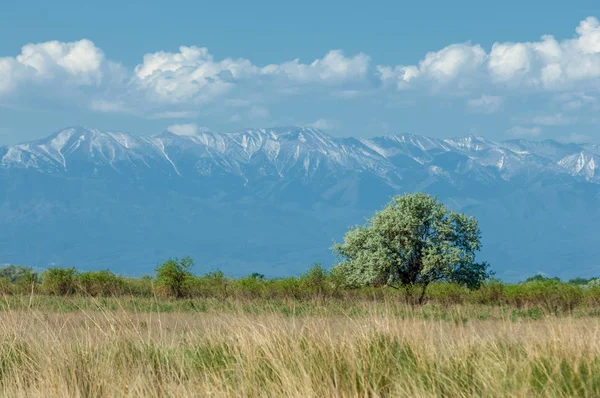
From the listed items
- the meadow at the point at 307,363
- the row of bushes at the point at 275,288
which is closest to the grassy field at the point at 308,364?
the meadow at the point at 307,363

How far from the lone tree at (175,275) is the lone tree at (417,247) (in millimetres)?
9248

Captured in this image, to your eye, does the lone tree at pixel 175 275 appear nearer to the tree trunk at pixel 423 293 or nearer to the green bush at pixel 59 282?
the green bush at pixel 59 282

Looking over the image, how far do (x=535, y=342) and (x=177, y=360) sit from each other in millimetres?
4786

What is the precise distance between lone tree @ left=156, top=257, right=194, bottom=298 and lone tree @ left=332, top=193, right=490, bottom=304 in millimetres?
9248

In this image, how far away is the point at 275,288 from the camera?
37.0m

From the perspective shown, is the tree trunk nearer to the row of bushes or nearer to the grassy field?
the row of bushes

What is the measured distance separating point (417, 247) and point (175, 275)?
12145 mm

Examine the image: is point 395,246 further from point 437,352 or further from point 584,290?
point 437,352

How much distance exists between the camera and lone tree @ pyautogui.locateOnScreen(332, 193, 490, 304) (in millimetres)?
30562

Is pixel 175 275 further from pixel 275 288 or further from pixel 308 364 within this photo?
pixel 308 364

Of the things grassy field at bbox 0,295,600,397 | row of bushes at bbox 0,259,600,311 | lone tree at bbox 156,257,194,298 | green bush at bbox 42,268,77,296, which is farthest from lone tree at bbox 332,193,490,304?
grassy field at bbox 0,295,600,397

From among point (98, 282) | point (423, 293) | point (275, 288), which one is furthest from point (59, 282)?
point (423, 293)

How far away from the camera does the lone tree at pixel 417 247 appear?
30562 mm

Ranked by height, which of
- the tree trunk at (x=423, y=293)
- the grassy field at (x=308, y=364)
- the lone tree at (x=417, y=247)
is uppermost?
the lone tree at (x=417, y=247)
